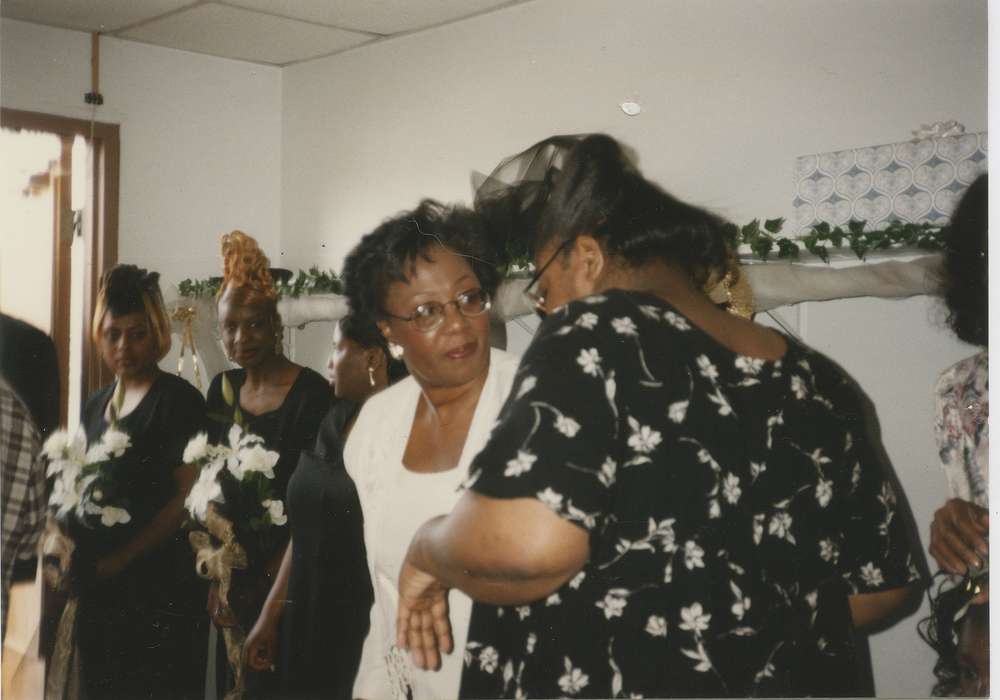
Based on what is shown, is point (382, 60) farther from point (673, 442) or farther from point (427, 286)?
point (673, 442)

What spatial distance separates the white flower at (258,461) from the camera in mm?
1479

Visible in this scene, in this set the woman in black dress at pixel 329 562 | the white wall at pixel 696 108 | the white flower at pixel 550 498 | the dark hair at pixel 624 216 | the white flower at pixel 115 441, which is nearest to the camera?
the white flower at pixel 550 498

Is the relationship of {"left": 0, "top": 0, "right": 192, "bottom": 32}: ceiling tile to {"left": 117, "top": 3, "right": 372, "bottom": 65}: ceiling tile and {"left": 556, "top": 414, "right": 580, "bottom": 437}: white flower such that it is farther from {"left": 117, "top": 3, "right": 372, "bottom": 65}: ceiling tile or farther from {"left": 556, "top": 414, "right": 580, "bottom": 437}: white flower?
{"left": 556, "top": 414, "right": 580, "bottom": 437}: white flower

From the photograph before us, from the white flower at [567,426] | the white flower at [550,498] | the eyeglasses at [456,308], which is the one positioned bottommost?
the white flower at [550,498]

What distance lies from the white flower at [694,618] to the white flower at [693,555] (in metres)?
0.04

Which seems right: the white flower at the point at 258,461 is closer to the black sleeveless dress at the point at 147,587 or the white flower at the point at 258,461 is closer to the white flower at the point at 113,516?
the black sleeveless dress at the point at 147,587

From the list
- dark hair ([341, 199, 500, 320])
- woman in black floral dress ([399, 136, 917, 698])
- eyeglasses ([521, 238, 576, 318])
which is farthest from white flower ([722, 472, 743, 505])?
dark hair ([341, 199, 500, 320])

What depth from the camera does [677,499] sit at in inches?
39.4

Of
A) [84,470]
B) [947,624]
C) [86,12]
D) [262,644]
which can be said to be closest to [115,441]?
[84,470]

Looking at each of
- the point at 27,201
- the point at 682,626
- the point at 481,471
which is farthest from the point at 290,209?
the point at 682,626

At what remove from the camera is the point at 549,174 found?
4.33 feet

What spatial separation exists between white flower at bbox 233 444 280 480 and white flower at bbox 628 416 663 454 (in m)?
0.69

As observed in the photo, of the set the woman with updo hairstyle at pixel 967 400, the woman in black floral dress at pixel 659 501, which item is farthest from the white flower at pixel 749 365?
the woman with updo hairstyle at pixel 967 400

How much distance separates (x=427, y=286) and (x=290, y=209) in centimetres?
31
